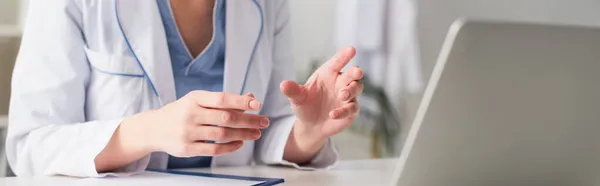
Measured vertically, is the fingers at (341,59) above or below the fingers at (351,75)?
above

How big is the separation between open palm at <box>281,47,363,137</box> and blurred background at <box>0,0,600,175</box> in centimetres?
104

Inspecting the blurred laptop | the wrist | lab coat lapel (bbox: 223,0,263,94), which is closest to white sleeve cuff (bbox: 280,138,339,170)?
lab coat lapel (bbox: 223,0,263,94)

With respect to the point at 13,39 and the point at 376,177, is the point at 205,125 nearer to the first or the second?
the point at 376,177

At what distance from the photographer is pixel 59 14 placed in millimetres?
882

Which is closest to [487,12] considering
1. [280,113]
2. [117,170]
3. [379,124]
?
[379,124]

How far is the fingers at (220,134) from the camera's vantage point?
747mm

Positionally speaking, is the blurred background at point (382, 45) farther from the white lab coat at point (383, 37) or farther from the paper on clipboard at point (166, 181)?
the paper on clipboard at point (166, 181)

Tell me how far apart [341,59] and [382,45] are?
45.5 inches

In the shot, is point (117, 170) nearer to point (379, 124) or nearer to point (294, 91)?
point (294, 91)

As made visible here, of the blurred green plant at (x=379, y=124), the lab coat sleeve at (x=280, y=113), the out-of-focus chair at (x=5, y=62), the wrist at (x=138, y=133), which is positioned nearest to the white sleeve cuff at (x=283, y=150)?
the lab coat sleeve at (x=280, y=113)

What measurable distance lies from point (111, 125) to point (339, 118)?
0.29 metres

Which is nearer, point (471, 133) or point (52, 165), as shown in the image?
point (471, 133)

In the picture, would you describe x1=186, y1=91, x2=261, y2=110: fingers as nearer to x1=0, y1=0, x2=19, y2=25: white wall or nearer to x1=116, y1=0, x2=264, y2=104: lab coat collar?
x1=116, y1=0, x2=264, y2=104: lab coat collar

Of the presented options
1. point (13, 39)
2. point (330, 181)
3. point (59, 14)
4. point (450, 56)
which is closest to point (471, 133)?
point (450, 56)
